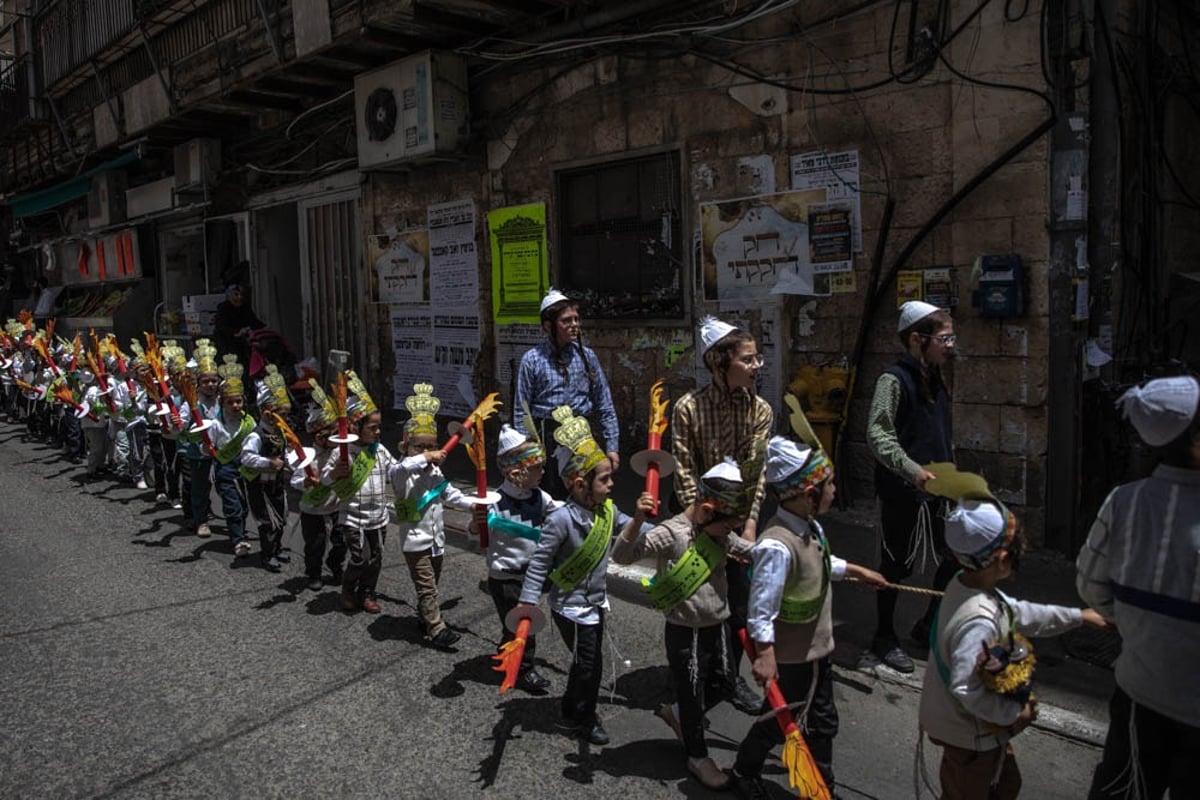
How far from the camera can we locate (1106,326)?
5.86 m

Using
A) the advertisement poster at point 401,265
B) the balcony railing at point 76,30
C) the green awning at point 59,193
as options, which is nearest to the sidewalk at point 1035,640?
the advertisement poster at point 401,265

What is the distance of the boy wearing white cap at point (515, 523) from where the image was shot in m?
4.19

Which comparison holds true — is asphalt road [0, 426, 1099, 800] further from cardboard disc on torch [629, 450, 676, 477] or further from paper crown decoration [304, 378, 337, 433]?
paper crown decoration [304, 378, 337, 433]

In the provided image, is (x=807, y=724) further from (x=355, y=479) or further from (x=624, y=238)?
(x=624, y=238)

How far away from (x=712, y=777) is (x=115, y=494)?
8.00 metres

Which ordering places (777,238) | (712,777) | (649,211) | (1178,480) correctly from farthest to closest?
1. (649,211)
2. (777,238)
3. (712,777)
4. (1178,480)

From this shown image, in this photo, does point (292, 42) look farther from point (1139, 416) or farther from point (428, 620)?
point (1139, 416)

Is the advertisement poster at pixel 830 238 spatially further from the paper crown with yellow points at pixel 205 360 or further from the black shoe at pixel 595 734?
the paper crown with yellow points at pixel 205 360

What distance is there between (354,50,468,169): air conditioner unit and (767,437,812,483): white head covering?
755 cm

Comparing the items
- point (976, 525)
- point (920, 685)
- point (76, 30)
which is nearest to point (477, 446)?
point (920, 685)

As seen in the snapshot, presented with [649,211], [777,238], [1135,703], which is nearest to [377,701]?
[1135,703]

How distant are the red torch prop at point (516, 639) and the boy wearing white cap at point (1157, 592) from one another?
1.90 metres

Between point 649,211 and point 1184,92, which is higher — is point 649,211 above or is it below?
below

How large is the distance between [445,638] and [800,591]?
2378mm
